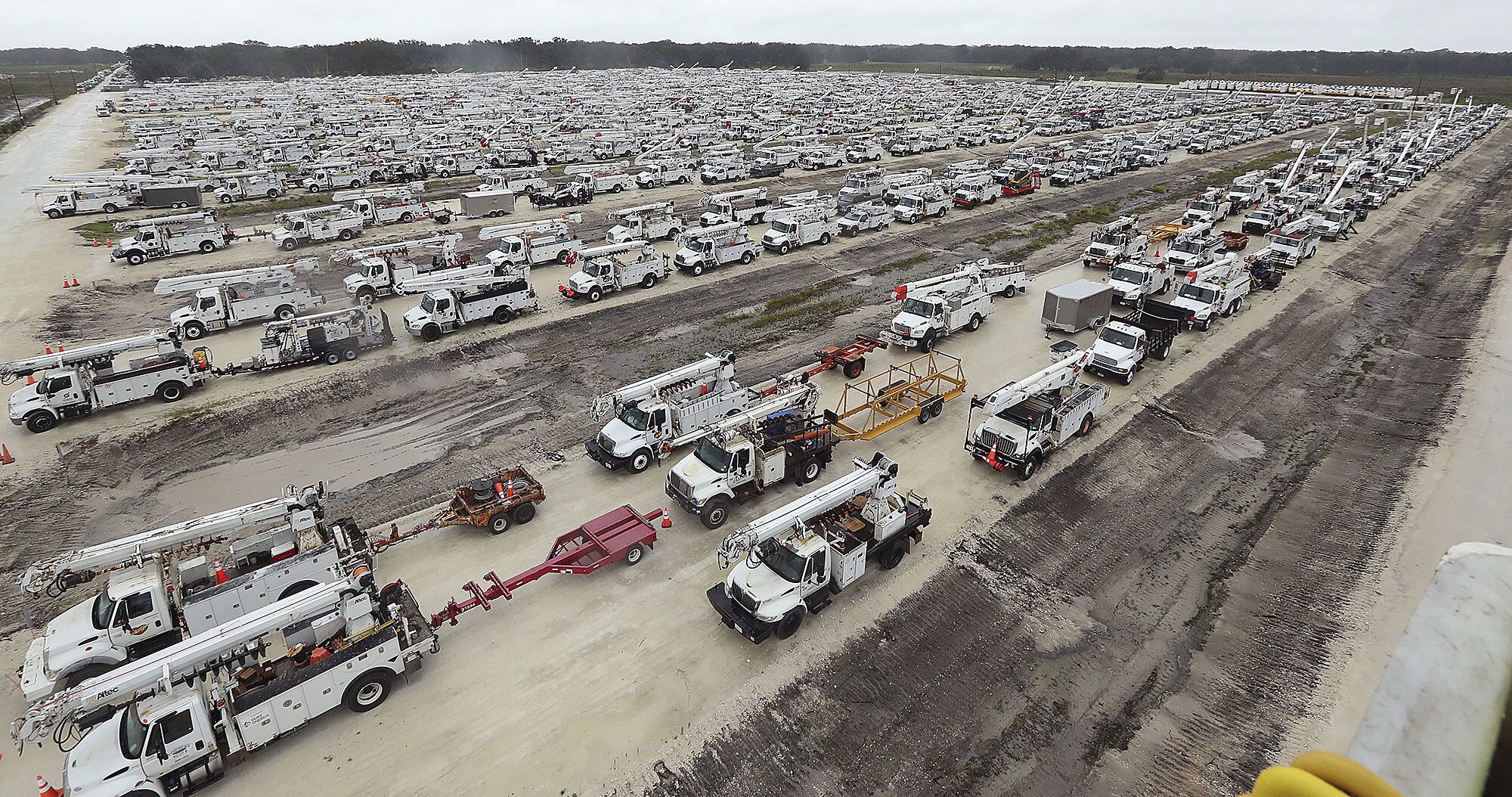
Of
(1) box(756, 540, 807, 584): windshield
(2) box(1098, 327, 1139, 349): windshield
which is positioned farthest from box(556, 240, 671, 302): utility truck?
(1) box(756, 540, 807, 584): windshield

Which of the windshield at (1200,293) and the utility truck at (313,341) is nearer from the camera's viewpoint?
the utility truck at (313,341)

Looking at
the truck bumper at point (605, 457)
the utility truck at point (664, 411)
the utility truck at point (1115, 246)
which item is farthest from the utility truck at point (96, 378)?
the utility truck at point (1115, 246)

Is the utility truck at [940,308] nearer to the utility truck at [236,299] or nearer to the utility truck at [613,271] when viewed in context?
the utility truck at [613,271]

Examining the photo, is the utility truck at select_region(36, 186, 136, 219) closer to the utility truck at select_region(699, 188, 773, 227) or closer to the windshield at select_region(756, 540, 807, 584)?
the utility truck at select_region(699, 188, 773, 227)

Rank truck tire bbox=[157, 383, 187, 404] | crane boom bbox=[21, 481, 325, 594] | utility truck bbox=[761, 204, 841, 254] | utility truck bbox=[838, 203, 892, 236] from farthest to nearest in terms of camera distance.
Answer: utility truck bbox=[838, 203, 892, 236], utility truck bbox=[761, 204, 841, 254], truck tire bbox=[157, 383, 187, 404], crane boom bbox=[21, 481, 325, 594]

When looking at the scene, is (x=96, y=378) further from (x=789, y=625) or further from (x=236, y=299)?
(x=789, y=625)

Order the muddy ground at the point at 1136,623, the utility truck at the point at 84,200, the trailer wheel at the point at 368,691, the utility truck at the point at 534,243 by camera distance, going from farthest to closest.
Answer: the utility truck at the point at 84,200
the utility truck at the point at 534,243
the trailer wheel at the point at 368,691
the muddy ground at the point at 1136,623

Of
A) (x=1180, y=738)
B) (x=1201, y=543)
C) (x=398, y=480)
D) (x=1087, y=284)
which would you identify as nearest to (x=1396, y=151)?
(x=1087, y=284)
